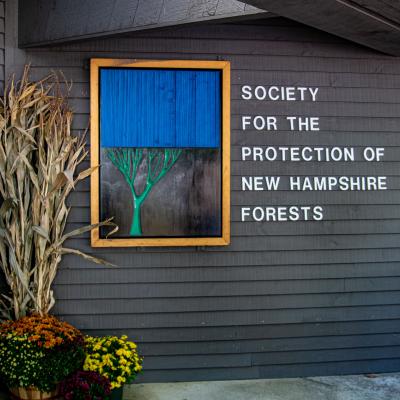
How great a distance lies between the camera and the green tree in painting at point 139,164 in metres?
4.56

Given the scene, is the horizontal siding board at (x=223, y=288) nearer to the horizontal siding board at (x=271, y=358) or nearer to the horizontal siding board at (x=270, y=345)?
the horizontal siding board at (x=270, y=345)

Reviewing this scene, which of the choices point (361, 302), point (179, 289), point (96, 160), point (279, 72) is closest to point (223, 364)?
point (179, 289)

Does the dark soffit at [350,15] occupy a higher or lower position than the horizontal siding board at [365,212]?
higher

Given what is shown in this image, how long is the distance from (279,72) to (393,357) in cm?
248

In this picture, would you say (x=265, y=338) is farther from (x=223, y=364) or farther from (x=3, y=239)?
(x=3, y=239)

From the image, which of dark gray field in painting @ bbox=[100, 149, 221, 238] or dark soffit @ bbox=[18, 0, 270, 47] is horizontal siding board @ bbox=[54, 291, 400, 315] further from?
dark soffit @ bbox=[18, 0, 270, 47]

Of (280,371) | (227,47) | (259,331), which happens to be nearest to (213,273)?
(259,331)

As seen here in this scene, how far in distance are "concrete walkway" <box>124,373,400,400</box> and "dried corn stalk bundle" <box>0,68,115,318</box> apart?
103 centimetres

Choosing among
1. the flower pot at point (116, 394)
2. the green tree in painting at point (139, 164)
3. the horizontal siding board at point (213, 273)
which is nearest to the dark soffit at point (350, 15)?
the green tree in painting at point (139, 164)

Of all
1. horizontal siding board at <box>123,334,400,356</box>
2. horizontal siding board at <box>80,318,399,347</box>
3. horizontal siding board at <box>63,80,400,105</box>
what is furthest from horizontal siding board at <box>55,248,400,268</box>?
horizontal siding board at <box>63,80,400,105</box>

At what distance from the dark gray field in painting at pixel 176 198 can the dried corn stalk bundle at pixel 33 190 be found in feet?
0.68

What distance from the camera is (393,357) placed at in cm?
491

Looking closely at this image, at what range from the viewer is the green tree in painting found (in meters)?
4.56

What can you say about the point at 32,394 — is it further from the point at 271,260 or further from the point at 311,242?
the point at 311,242
